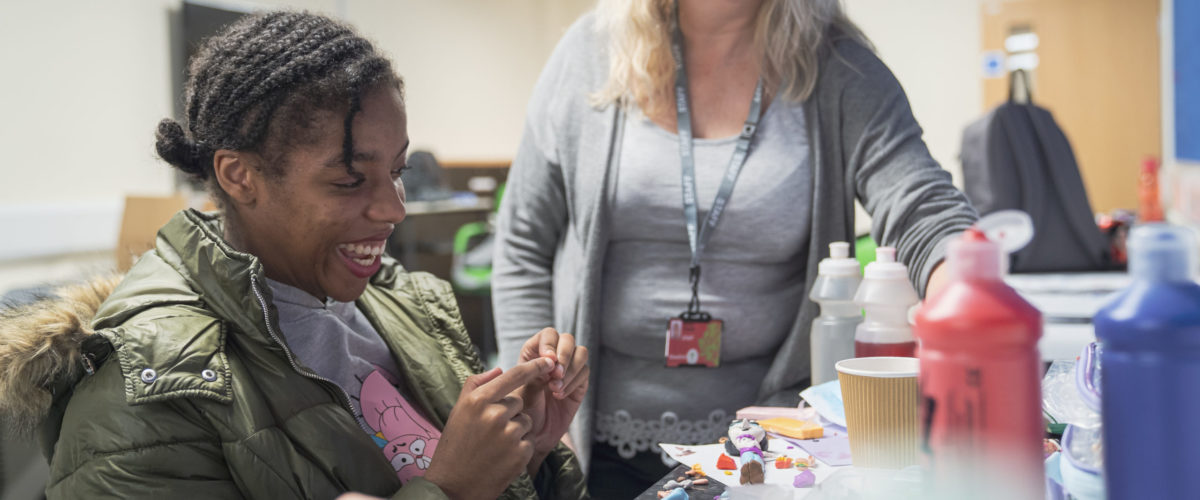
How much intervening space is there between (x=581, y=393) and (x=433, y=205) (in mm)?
4339

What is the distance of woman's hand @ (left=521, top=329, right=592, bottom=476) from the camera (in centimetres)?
105

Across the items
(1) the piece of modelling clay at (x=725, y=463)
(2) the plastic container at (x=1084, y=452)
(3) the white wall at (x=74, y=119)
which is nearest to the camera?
(2) the plastic container at (x=1084, y=452)

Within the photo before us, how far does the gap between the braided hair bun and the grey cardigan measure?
1.99 ft

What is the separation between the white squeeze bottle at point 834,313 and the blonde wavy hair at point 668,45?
0.34 metres

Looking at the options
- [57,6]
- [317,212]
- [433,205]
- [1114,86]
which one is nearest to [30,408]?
[317,212]

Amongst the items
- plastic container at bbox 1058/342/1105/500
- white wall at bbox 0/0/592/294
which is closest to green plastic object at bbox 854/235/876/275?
plastic container at bbox 1058/342/1105/500

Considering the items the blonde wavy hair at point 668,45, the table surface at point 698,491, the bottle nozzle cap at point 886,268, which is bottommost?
the table surface at point 698,491

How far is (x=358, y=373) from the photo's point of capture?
3.73 ft

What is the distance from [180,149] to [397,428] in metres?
0.42

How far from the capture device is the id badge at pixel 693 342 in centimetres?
140

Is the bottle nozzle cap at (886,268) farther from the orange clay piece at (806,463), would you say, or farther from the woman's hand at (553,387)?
the woman's hand at (553,387)

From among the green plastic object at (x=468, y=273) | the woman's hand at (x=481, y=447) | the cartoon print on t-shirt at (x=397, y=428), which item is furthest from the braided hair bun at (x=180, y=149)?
the green plastic object at (x=468, y=273)

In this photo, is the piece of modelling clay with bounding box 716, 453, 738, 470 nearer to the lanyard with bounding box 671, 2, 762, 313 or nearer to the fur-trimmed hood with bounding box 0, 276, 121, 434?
the lanyard with bounding box 671, 2, 762, 313

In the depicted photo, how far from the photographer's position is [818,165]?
54.9 inches
